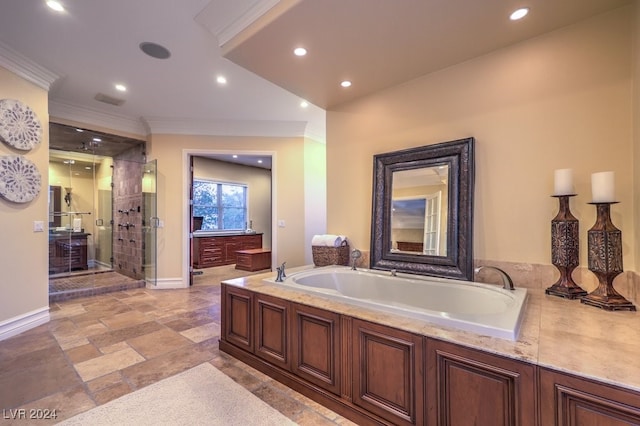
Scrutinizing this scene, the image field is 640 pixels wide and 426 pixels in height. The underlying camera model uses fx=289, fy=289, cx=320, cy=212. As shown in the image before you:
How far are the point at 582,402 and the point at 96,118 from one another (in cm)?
589

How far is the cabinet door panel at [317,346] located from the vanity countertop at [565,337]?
7cm

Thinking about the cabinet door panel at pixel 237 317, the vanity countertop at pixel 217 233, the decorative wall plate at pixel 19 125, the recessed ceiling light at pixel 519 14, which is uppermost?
the recessed ceiling light at pixel 519 14

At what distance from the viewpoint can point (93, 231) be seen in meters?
5.55

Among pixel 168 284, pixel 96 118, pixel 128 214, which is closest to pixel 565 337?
pixel 168 284

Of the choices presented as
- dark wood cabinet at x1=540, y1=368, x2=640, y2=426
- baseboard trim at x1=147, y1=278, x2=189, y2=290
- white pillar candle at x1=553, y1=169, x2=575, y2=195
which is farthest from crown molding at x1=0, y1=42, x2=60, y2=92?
white pillar candle at x1=553, y1=169, x2=575, y2=195

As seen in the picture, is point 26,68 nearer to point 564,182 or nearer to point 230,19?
point 230,19

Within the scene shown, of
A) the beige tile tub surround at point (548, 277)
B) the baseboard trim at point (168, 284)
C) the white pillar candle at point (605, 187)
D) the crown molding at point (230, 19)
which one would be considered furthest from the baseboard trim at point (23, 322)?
the white pillar candle at point (605, 187)

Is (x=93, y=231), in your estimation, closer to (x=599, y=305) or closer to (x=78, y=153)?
(x=78, y=153)

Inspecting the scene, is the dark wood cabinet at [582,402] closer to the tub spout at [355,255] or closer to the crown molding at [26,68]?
the tub spout at [355,255]

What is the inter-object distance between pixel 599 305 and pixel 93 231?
23.4 ft

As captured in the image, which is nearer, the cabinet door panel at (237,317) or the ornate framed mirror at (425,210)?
the cabinet door panel at (237,317)

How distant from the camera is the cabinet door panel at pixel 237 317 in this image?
230cm

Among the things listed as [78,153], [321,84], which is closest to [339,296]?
[321,84]

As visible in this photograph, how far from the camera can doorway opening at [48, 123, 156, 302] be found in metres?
4.60
